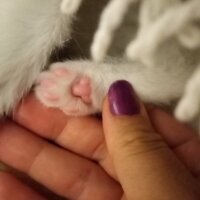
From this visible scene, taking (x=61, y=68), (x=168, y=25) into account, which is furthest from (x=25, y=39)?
(x=168, y=25)

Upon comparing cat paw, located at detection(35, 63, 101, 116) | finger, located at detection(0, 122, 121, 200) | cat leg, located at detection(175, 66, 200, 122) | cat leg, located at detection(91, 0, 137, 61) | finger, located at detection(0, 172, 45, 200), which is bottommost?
finger, located at detection(0, 172, 45, 200)

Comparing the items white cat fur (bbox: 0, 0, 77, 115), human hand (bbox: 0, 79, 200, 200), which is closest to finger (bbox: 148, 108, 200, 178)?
human hand (bbox: 0, 79, 200, 200)

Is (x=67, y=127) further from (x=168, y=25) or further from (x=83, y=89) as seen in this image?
(x=168, y=25)

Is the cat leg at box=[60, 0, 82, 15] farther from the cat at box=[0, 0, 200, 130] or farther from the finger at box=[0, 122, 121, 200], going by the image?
the finger at box=[0, 122, 121, 200]

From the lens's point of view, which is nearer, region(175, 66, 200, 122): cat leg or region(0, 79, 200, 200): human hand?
region(175, 66, 200, 122): cat leg

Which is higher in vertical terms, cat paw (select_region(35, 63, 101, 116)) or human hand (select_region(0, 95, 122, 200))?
cat paw (select_region(35, 63, 101, 116))
